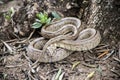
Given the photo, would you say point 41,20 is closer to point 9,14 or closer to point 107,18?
point 9,14

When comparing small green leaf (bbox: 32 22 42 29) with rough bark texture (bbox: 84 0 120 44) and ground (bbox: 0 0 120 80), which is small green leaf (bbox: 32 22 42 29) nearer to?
ground (bbox: 0 0 120 80)

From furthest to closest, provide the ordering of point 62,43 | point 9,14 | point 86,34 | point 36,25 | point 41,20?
1. point 9,14
2. point 36,25
3. point 41,20
4. point 86,34
5. point 62,43

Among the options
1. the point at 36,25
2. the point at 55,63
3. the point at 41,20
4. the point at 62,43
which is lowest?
the point at 55,63

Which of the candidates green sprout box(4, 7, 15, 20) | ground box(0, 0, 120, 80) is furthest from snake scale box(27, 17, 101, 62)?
green sprout box(4, 7, 15, 20)

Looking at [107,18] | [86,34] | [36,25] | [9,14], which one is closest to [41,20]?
[36,25]

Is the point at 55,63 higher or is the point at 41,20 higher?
the point at 41,20

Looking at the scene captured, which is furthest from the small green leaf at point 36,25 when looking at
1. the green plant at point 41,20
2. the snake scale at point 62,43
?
the snake scale at point 62,43
